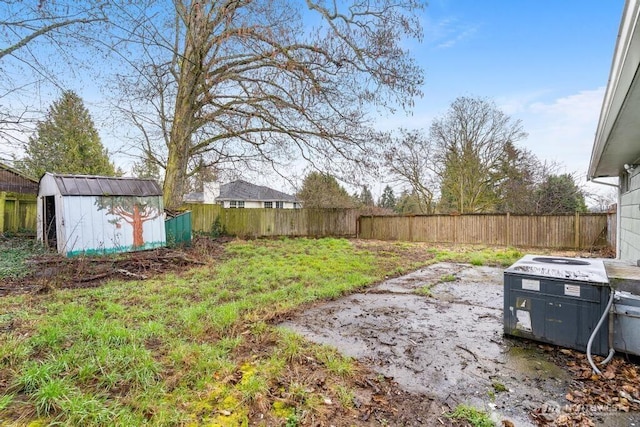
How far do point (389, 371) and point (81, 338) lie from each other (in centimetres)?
260

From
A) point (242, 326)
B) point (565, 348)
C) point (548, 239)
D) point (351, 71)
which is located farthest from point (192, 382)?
point (548, 239)

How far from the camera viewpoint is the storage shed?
6445 mm

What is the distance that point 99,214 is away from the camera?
22.4ft

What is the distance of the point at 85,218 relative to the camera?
662 centimetres

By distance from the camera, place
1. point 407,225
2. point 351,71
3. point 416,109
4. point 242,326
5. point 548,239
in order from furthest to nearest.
A: point 407,225
point 548,239
point 351,71
point 416,109
point 242,326

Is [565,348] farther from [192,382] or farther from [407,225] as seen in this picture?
[407,225]

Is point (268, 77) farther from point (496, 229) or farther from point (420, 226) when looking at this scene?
point (496, 229)

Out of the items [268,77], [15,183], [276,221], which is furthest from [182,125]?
[15,183]

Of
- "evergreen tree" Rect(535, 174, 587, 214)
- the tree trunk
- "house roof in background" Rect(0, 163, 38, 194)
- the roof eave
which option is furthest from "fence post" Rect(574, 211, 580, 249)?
"house roof in background" Rect(0, 163, 38, 194)

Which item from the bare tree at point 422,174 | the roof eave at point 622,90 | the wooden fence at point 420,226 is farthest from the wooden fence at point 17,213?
the bare tree at point 422,174

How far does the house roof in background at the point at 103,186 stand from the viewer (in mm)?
6527

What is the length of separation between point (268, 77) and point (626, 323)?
8860 mm

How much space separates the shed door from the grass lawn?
14.2 ft

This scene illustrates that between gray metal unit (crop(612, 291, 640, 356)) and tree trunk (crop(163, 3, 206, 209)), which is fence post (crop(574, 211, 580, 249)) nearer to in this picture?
gray metal unit (crop(612, 291, 640, 356))
